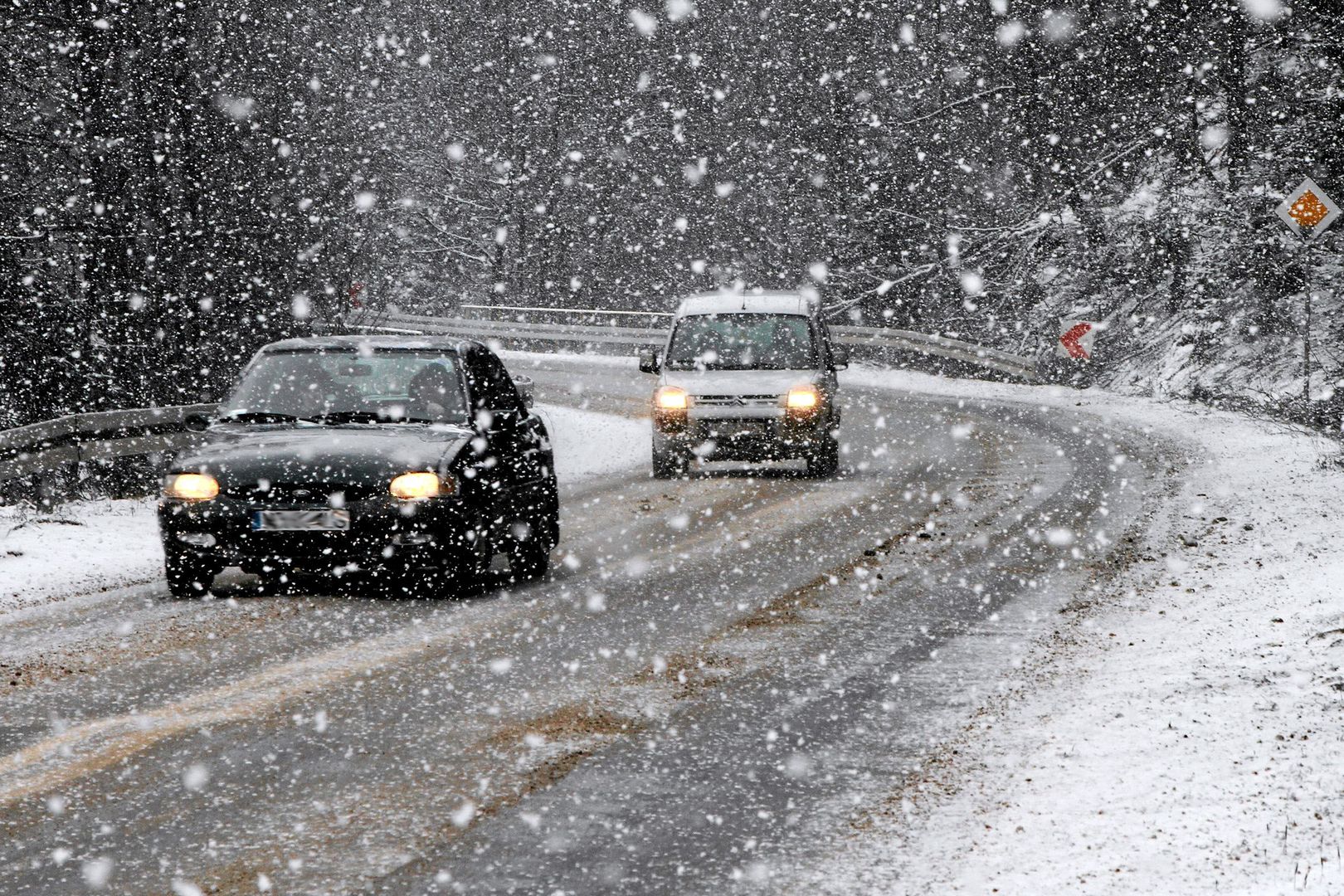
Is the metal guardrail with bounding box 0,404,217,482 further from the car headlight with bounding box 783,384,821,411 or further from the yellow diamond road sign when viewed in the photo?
the yellow diamond road sign

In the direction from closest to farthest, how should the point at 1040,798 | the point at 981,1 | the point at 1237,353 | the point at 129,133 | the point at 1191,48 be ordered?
the point at 1040,798 < the point at 129,133 < the point at 1237,353 < the point at 1191,48 < the point at 981,1

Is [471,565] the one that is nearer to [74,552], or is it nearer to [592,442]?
[74,552]

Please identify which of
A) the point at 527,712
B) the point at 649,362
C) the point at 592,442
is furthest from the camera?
the point at 592,442

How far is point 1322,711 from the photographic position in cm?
615

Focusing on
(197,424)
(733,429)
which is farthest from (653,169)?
(197,424)

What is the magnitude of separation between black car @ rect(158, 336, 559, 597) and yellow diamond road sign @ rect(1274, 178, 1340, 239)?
14.1 metres

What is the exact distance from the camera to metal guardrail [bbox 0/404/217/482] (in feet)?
41.7

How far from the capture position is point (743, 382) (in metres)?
17.9

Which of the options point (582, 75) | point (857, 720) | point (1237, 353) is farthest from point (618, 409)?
point (582, 75)

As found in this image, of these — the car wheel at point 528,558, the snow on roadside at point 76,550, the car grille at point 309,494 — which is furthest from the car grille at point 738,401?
the car grille at point 309,494

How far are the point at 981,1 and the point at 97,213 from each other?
25910 millimetres

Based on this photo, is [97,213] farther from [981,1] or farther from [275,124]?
[981,1]

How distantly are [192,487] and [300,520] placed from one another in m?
0.70

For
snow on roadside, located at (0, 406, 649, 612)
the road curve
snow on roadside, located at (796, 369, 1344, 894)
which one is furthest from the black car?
snow on roadside, located at (796, 369, 1344, 894)
